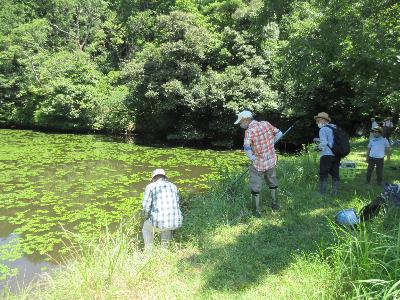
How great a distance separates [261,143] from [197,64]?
1522 centimetres

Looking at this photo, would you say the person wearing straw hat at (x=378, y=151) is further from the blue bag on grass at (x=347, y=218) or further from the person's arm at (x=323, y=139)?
the blue bag on grass at (x=347, y=218)

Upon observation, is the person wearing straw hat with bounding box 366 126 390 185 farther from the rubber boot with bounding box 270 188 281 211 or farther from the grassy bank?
the rubber boot with bounding box 270 188 281 211

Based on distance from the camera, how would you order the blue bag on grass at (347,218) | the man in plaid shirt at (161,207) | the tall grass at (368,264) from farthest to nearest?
the man in plaid shirt at (161,207)
the blue bag on grass at (347,218)
the tall grass at (368,264)

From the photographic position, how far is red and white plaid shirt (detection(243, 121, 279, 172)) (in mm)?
5742

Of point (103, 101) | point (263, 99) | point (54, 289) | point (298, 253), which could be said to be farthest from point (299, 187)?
point (103, 101)

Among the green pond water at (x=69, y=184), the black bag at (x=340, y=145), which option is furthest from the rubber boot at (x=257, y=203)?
the green pond water at (x=69, y=184)

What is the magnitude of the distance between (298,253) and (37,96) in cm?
2478

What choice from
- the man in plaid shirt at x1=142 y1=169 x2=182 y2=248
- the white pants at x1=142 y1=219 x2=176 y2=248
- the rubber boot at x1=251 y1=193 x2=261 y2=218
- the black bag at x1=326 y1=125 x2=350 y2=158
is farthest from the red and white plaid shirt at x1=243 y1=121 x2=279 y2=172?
the white pants at x1=142 y1=219 x2=176 y2=248

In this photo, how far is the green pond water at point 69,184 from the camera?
7.22m

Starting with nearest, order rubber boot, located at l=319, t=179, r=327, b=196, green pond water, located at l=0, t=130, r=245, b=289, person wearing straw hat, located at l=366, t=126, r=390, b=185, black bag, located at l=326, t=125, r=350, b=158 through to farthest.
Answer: black bag, located at l=326, t=125, r=350, b=158 < rubber boot, located at l=319, t=179, r=327, b=196 < green pond water, located at l=0, t=130, r=245, b=289 < person wearing straw hat, located at l=366, t=126, r=390, b=185

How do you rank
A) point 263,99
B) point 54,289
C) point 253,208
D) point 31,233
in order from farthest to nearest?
point 263,99 < point 31,233 < point 253,208 < point 54,289

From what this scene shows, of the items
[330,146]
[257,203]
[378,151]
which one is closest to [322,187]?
[330,146]

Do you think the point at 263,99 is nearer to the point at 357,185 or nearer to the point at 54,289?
the point at 357,185

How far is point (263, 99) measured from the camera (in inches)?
744
